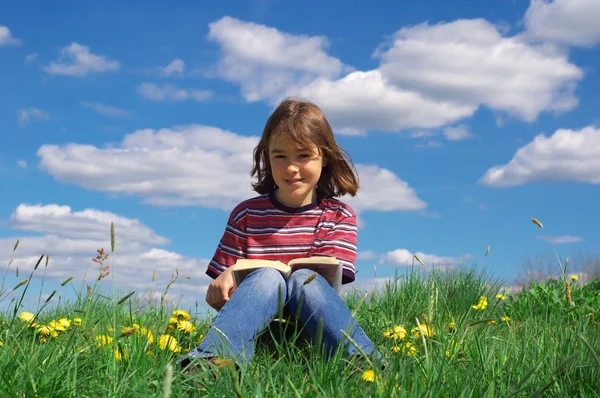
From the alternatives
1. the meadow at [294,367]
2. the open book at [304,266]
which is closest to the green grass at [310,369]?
the meadow at [294,367]

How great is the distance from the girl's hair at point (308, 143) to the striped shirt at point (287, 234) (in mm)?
145

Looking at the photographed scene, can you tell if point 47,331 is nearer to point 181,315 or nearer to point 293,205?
point 181,315

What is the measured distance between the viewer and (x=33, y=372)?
2316 mm

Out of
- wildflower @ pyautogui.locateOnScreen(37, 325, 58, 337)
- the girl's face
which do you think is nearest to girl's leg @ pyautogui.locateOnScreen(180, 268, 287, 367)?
the girl's face

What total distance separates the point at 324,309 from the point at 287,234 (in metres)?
0.82

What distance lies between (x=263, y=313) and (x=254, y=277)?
20 centimetres

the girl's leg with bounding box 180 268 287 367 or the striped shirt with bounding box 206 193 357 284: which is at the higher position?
the striped shirt with bounding box 206 193 357 284

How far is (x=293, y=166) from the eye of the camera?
3783 millimetres

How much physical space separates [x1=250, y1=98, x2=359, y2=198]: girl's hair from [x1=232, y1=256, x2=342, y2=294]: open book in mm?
745

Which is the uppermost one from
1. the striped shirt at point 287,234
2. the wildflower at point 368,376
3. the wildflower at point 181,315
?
the striped shirt at point 287,234

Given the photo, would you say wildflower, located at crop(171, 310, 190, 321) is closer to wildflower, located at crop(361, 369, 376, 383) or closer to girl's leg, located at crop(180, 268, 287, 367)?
girl's leg, located at crop(180, 268, 287, 367)

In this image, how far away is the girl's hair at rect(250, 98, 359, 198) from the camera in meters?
3.80

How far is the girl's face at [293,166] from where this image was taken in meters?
3.79

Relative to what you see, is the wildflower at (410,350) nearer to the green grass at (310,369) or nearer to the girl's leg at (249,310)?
the green grass at (310,369)
